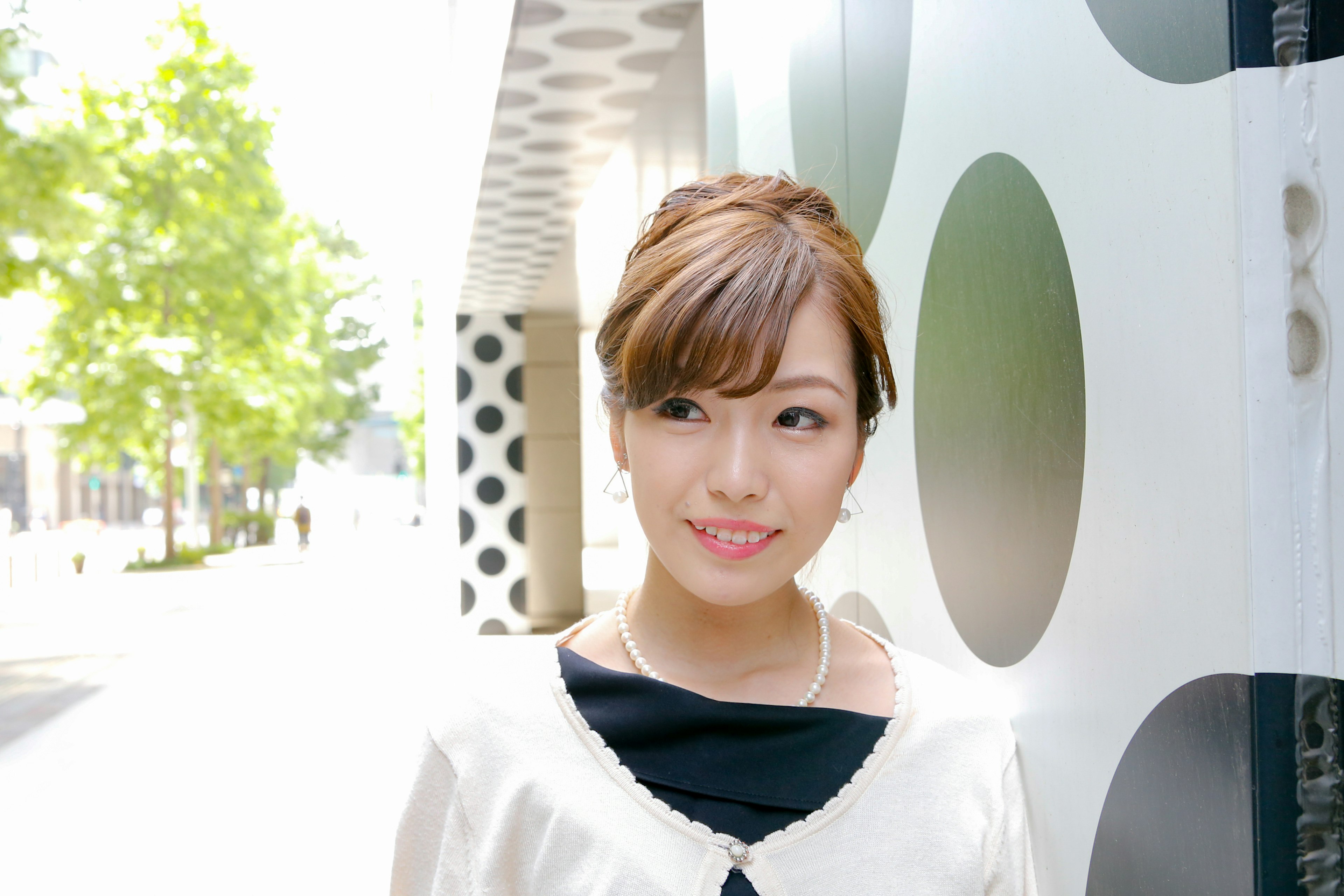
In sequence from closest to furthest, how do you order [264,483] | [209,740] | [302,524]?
1. [209,740]
2. [302,524]
3. [264,483]

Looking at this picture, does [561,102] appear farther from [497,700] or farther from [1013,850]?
[1013,850]

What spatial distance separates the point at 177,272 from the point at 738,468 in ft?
71.7

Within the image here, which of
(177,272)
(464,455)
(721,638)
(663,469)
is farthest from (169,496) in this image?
(663,469)

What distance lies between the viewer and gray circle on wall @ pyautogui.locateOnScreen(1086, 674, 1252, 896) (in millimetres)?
869

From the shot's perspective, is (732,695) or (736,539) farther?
(732,695)

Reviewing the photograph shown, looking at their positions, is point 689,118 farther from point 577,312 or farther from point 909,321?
point 577,312

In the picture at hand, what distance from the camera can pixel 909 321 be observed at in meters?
1.73

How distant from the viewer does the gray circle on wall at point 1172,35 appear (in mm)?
859

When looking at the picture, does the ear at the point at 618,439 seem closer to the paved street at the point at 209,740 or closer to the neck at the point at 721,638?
the neck at the point at 721,638

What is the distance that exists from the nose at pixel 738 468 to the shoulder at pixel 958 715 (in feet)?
1.19

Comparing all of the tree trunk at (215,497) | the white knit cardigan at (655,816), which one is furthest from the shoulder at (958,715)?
the tree trunk at (215,497)

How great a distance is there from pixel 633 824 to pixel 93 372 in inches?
855

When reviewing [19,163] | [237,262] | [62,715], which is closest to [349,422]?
[237,262]

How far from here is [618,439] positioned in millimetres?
1496
